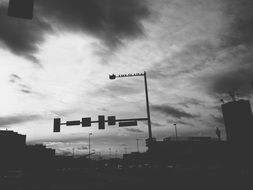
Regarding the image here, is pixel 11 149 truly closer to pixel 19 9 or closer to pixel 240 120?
pixel 19 9

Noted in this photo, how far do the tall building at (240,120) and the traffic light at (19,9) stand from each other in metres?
163

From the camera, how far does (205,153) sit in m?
121

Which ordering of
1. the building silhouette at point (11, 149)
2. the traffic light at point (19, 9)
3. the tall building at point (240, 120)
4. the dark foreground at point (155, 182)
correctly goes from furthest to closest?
the tall building at point (240, 120) → the building silhouette at point (11, 149) → the dark foreground at point (155, 182) → the traffic light at point (19, 9)

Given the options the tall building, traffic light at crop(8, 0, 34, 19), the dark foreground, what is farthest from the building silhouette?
the tall building

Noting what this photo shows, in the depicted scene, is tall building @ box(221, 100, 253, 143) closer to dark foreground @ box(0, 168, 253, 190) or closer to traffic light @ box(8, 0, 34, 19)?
dark foreground @ box(0, 168, 253, 190)

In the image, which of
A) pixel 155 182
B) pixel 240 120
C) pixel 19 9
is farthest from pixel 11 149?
pixel 240 120

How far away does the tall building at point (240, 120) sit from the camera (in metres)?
148

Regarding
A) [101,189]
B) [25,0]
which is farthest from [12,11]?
[101,189]

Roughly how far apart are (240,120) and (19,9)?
16350 centimetres

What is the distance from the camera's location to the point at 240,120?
14788 cm

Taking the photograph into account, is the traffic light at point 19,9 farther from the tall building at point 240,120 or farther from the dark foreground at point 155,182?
the tall building at point 240,120

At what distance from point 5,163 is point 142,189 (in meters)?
104

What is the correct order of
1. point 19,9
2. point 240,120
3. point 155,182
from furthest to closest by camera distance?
point 240,120, point 155,182, point 19,9

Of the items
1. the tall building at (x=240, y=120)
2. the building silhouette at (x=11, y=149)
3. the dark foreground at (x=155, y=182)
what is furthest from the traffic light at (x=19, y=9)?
the tall building at (x=240, y=120)
